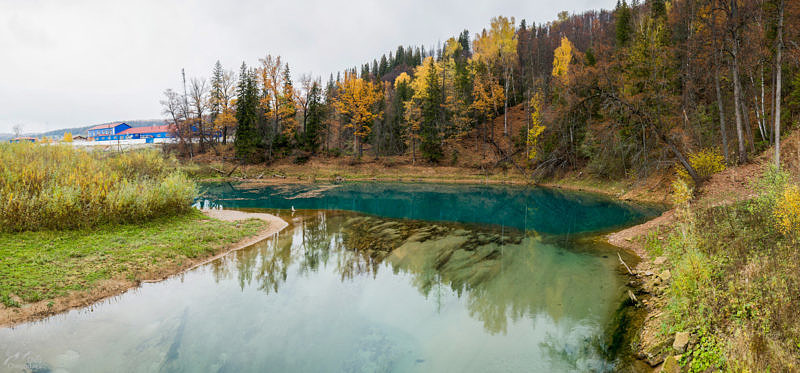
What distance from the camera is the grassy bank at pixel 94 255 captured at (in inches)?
295

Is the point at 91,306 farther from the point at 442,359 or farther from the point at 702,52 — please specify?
the point at 702,52

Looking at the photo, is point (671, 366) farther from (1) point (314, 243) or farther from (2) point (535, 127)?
(2) point (535, 127)

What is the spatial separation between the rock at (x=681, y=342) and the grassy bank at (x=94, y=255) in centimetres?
1152

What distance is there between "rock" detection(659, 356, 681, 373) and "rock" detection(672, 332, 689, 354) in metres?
0.25

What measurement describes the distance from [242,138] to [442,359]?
4202 cm

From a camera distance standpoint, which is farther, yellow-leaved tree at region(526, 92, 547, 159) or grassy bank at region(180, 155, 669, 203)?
grassy bank at region(180, 155, 669, 203)

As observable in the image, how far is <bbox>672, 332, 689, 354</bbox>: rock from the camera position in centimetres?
474

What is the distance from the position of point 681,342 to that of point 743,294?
1.09m

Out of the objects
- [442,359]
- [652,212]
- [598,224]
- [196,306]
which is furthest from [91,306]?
[652,212]

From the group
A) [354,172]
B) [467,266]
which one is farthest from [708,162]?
[354,172]

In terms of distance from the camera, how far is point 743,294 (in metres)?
4.73

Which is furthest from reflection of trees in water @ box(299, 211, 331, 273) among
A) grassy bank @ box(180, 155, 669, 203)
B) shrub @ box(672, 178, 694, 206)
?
grassy bank @ box(180, 155, 669, 203)

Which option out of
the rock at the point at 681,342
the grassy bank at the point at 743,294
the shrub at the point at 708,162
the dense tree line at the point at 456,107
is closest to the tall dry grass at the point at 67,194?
the rock at the point at 681,342

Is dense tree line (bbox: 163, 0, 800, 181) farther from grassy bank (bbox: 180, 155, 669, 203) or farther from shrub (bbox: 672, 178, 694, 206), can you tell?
shrub (bbox: 672, 178, 694, 206)
